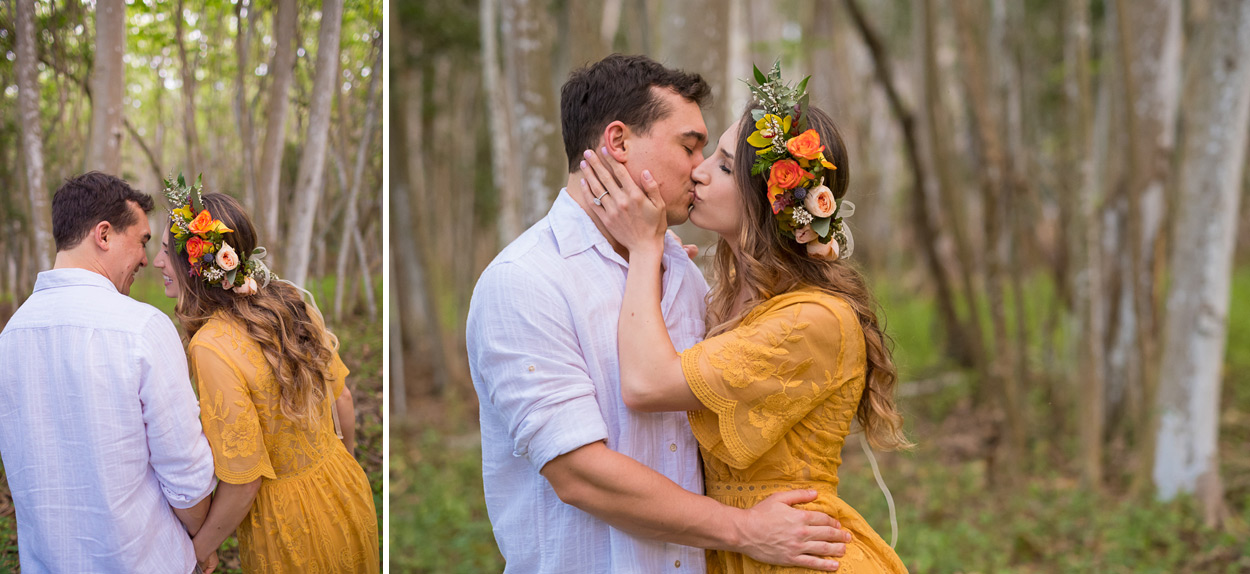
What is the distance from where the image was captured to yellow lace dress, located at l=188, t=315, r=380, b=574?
88.8 inches

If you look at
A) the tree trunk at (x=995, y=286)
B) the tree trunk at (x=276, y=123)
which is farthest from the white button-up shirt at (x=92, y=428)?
the tree trunk at (x=995, y=286)

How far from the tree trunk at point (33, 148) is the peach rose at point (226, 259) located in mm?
441

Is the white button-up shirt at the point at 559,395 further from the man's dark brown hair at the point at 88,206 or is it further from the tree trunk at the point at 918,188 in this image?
the tree trunk at the point at 918,188

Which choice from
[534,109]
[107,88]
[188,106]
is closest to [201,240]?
[188,106]

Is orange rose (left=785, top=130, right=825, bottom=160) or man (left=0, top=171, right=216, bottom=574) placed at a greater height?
orange rose (left=785, top=130, right=825, bottom=160)

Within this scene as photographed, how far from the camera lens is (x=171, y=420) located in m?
2.15

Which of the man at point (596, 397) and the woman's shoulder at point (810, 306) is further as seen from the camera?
the woman's shoulder at point (810, 306)

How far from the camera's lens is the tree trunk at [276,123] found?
2.44 meters

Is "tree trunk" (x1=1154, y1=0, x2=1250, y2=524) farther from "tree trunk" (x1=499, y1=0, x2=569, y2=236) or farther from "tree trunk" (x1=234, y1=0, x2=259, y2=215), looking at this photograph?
"tree trunk" (x1=234, y1=0, x2=259, y2=215)

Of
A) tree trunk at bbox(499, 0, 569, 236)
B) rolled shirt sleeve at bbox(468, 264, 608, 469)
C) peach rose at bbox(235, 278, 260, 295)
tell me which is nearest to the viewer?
rolled shirt sleeve at bbox(468, 264, 608, 469)

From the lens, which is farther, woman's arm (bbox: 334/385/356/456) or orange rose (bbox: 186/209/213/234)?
woman's arm (bbox: 334/385/356/456)

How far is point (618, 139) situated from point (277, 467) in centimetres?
131

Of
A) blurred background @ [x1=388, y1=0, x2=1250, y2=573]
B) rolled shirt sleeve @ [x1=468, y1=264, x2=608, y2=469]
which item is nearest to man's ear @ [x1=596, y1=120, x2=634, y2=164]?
rolled shirt sleeve @ [x1=468, y1=264, x2=608, y2=469]

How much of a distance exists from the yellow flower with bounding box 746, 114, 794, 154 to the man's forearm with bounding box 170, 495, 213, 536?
172cm
